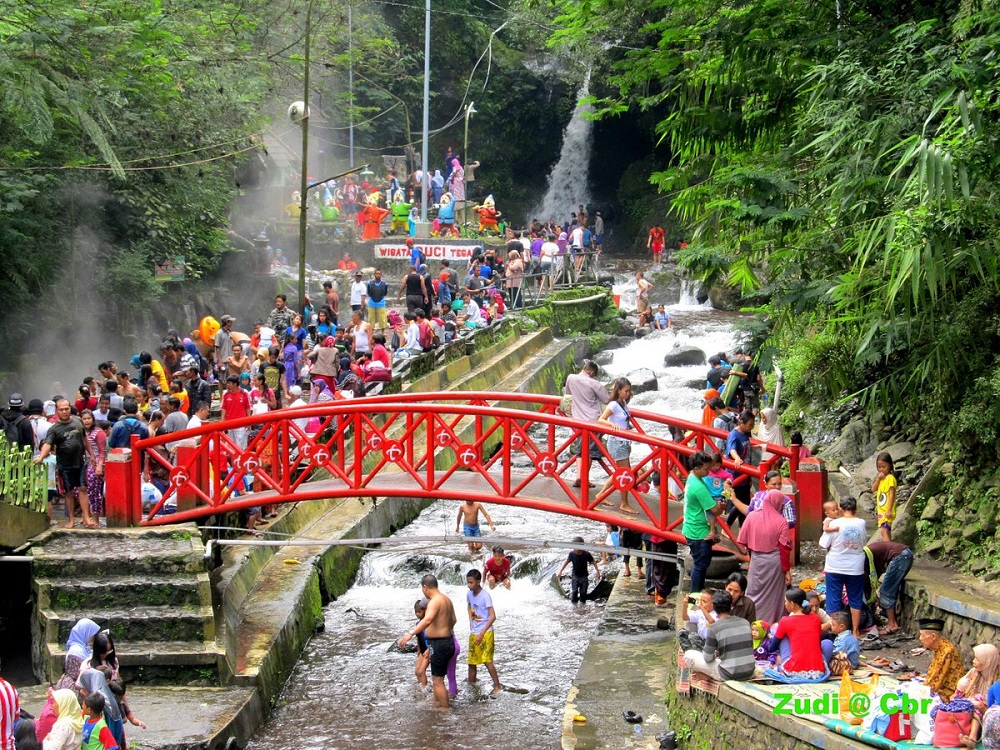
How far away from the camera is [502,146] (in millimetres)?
50688

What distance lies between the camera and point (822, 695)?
915cm

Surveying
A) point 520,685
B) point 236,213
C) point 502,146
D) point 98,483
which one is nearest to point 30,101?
point 98,483

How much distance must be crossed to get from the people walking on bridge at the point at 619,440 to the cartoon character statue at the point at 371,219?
846 inches

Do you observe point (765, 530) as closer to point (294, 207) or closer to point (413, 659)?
point (413, 659)

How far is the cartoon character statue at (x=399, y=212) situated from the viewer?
35.4 meters

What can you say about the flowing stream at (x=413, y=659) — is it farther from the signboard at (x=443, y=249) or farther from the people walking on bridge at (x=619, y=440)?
the signboard at (x=443, y=249)

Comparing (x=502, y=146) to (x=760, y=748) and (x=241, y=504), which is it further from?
(x=760, y=748)

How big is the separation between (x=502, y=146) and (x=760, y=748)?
142 ft

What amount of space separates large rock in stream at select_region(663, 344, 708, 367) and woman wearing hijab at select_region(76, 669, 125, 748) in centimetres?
2195

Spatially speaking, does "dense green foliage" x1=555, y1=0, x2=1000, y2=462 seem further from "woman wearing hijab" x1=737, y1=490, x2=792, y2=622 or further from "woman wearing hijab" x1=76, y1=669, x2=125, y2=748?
"woman wearing hijab" x1=76, y1=669, x2=125, y2=748

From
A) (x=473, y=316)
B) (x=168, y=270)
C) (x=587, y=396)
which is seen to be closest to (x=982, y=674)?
(x=587, y=396)

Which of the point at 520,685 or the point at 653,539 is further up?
the point at 653,539

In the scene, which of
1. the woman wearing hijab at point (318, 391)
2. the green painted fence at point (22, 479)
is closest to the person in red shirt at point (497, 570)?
the woman wearing hijab at point (318, 391)

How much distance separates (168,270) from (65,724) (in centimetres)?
1882
